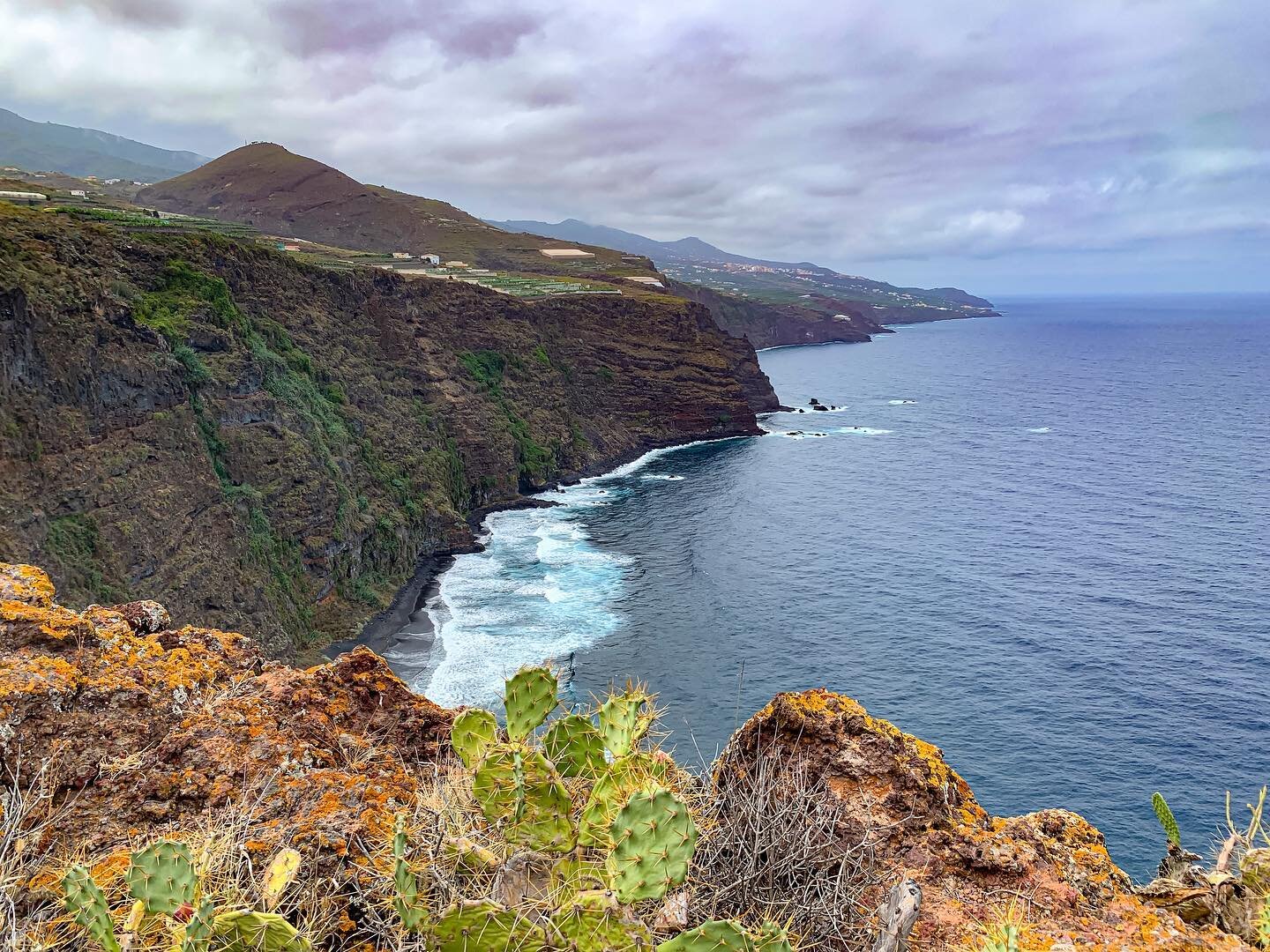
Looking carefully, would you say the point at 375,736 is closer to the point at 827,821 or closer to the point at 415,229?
the point at 827,821

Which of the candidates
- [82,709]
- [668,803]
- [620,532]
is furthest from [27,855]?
[620,532]

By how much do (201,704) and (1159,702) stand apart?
44447 millimetres

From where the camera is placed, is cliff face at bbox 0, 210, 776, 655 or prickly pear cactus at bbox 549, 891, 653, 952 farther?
cliff face at bbox 0, 210, 776, 655

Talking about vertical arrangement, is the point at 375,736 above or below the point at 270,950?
below

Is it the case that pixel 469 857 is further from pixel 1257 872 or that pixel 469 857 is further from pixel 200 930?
pixel 1257 872

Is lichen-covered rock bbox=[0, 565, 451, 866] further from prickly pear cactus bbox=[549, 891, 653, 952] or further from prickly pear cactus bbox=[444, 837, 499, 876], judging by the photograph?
prickly pear cactus bbox=[549, 891, 653, 952]

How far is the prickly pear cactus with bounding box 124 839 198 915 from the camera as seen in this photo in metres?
4.55

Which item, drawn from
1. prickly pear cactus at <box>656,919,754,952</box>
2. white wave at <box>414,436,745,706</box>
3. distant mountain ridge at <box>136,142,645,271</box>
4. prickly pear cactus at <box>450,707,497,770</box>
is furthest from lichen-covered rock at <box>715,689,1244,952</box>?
distant mountain ridge at <box>136,142,645,271</box>

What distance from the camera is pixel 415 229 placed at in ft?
480

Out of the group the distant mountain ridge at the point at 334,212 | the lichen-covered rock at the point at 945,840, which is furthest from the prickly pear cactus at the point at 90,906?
the distant mountain ridge at the point at 334,212

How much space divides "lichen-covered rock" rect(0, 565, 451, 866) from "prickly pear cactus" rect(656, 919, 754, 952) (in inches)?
113

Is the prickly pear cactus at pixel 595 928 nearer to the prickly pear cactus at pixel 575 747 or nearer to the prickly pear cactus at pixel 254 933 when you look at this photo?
the prickly pear cactus at pixel 254 933

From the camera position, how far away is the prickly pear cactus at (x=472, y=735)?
625cm

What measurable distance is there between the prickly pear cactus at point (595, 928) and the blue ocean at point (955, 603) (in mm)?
7086
